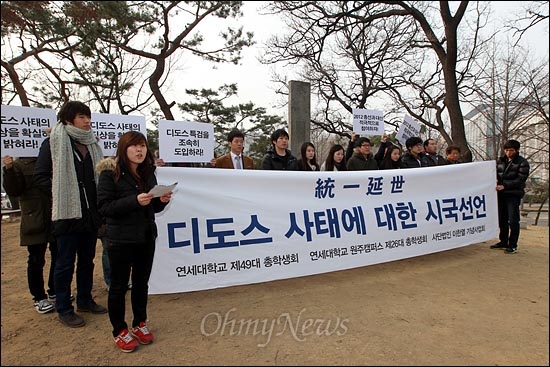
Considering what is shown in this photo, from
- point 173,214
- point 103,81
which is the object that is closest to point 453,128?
point 173,214

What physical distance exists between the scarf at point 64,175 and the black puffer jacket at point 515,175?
5.19 meters

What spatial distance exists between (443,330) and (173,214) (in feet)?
7.53

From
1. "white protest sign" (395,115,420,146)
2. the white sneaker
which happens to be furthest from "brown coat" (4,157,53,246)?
"white protest sign" (395,115,420,146)

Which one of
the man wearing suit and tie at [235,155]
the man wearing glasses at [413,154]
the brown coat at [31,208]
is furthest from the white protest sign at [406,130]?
the brown coat at [31,208]

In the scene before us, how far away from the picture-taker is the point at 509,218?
16.1 ft

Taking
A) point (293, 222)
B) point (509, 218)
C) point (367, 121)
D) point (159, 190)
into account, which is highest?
point (367, 121)

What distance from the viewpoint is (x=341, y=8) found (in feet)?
30.7

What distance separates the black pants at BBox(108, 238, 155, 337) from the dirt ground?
229mm

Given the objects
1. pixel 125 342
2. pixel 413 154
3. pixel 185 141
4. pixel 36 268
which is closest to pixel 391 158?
pixel 413 154

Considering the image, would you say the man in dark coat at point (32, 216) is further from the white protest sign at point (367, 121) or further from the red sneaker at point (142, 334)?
the white protest sign at point (367, 121)

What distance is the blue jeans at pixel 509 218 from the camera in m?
4.84

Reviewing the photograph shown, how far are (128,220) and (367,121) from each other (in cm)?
363

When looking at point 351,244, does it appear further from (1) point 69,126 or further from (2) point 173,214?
(1) point 69,126

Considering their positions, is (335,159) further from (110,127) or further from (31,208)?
(31,208)
